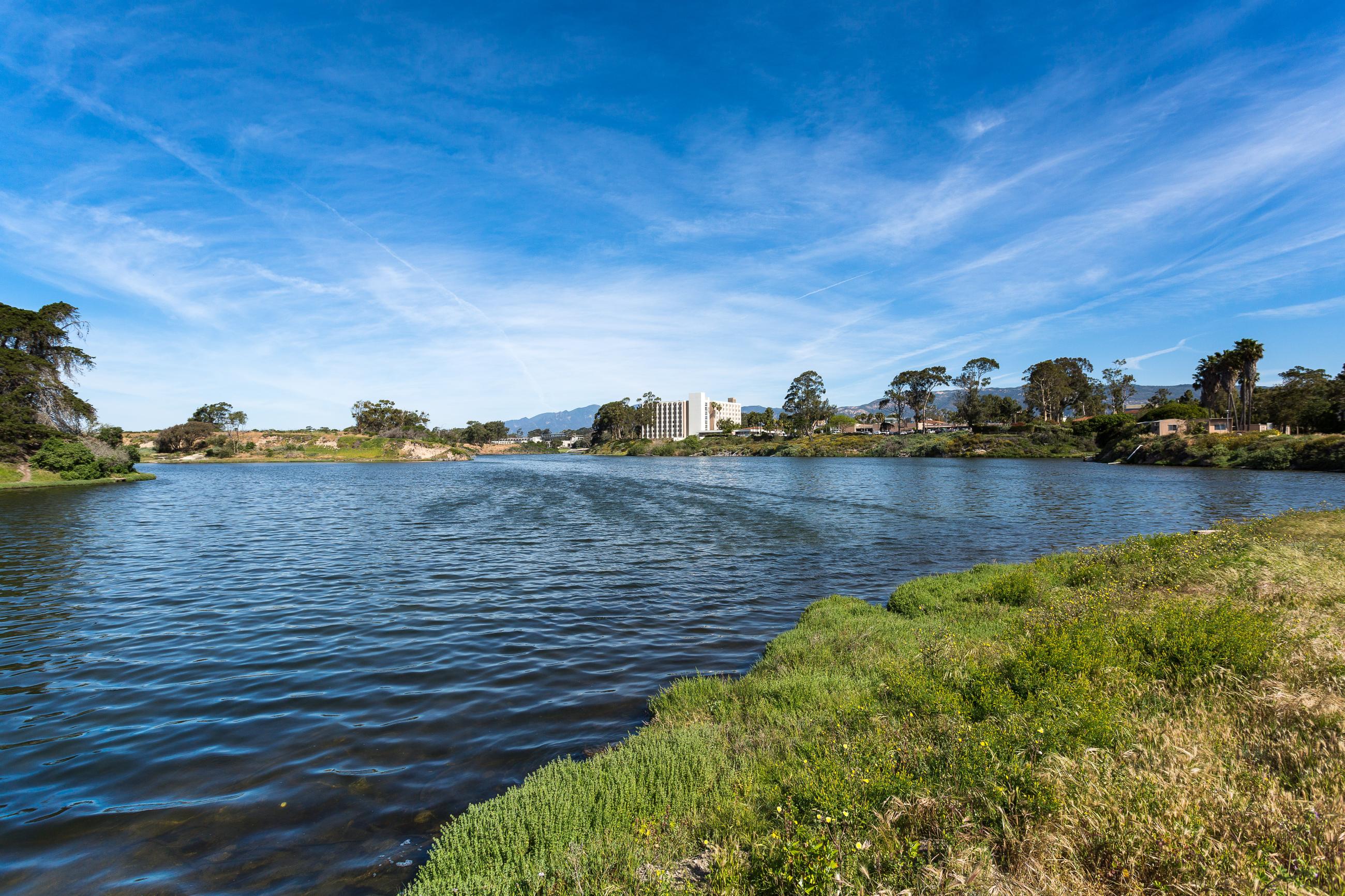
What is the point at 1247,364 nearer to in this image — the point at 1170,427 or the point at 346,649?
the point at 1170,427

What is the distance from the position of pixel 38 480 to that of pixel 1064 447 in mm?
141029

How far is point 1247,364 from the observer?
9056 centimetres

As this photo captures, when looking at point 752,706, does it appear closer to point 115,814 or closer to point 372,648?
point 115,814

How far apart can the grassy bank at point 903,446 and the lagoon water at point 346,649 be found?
7951 centimetres

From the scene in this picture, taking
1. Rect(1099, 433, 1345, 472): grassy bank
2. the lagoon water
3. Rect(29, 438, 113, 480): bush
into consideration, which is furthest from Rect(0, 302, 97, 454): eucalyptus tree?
Rect(1099, 433, 1345, 472): grassy bank

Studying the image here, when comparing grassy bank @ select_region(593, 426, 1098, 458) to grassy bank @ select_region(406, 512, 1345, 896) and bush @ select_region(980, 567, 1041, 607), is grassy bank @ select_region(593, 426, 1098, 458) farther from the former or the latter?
grassy bank @ select_region(406, 512, 1345, 896)

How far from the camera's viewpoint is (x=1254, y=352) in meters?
88.6

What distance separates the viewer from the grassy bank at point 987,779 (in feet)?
12.6

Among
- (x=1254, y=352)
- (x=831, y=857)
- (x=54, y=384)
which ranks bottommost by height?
(x=831, y=857)

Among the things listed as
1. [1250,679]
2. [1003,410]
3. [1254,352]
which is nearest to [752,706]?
[1250,679]

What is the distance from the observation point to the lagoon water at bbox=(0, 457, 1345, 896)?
6.44 meters

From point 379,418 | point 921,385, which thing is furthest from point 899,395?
point 379,418

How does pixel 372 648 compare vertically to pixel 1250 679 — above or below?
below

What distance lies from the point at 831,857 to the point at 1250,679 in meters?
5.73
